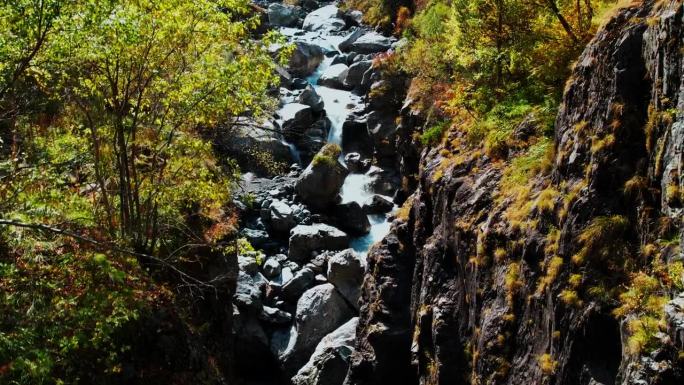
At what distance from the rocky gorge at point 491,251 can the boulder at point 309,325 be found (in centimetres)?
5

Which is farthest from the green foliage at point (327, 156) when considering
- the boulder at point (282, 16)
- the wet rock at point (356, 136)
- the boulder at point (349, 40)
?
the boulder at point (282, 16)

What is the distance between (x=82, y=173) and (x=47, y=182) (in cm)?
345

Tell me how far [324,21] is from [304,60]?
35.0ft

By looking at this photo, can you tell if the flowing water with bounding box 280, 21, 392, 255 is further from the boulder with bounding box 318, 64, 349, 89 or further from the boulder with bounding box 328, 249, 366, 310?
the boulder with bounding box 328, 249, 366, 310

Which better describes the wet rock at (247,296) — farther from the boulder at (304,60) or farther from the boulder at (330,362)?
the boulder at (304,60)

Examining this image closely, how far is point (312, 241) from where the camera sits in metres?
23.6

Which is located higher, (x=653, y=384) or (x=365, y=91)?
(x=365, y=91)

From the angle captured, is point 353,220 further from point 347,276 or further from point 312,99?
point 312,99

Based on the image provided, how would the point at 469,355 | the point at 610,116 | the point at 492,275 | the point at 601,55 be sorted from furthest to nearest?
the point at 469,355
the point at 492,275
the point at 601,55
the point at 610,116

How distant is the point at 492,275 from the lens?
10.8 m

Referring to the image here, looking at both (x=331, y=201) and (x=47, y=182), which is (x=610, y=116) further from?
(x=331, y=201)

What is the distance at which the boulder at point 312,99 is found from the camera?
33.0 metres

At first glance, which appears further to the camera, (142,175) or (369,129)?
(369,129)

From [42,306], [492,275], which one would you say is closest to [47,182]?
[42,306]
